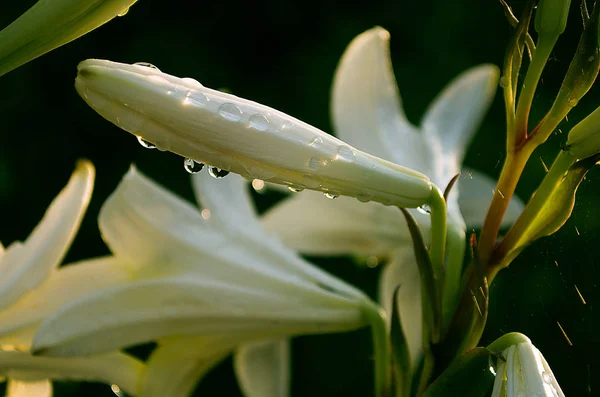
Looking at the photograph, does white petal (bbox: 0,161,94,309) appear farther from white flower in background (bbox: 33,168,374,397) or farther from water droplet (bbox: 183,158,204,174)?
water droplet (bbox: 183,158,204,174)

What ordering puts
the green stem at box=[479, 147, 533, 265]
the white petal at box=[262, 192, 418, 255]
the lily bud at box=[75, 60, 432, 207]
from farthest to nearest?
the white petal at box=[262, 192, 418, 255]
the green stem at box=[479, 147, 533, 265]
the lily bud at box=[75, 60, 432, 207]

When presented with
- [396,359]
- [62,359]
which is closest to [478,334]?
[396,359]

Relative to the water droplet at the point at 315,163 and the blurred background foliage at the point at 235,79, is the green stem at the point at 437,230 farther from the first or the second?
the blurred background foliage at the point at 235,79

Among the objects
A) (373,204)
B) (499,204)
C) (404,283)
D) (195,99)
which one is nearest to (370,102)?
(373,204)

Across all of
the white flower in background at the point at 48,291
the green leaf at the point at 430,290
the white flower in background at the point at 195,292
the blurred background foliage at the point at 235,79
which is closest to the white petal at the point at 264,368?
the white flower in background at the point at 195,292

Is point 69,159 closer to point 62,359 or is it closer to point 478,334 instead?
point 62,359

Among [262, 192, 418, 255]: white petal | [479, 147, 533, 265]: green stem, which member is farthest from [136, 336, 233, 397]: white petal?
[479, 147, 533, 265]: green stem

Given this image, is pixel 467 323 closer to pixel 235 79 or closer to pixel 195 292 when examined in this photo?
pixel 195 292
